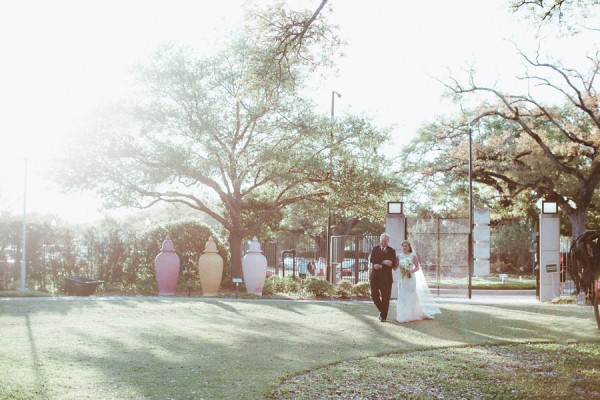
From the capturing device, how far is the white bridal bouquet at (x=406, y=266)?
13.9m

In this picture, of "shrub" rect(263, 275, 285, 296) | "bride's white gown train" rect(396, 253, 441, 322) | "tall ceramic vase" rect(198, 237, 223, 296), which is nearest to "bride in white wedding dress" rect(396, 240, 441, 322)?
"bride's white gown train" rect(396, 253, 441, 322)

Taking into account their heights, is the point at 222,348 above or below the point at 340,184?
below

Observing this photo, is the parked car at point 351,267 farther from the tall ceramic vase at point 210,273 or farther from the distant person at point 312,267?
the tall ceramic vase at point 210,273

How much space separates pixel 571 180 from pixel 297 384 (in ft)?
106

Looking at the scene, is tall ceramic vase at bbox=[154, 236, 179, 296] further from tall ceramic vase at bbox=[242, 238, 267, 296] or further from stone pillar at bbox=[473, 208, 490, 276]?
stone pillar at bbox=[473, 208, 490, 276]

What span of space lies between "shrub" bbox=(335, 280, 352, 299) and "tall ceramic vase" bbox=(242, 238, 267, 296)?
8.20ft

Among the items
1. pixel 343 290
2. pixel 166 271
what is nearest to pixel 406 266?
pixel 343 290

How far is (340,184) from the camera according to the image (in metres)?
23.6

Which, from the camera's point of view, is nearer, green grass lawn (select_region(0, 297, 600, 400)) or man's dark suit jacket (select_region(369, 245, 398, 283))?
green grass lawn (select_region(0, 297, 600, 400))

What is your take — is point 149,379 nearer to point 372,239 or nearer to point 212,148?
point 212,148

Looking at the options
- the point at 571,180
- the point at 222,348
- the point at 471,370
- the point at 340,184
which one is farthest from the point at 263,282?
the point at 571,180

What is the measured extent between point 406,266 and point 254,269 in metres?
7.79

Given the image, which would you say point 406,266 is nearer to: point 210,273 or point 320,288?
point 320,288

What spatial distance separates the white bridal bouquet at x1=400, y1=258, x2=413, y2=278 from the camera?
1393 centimetres
